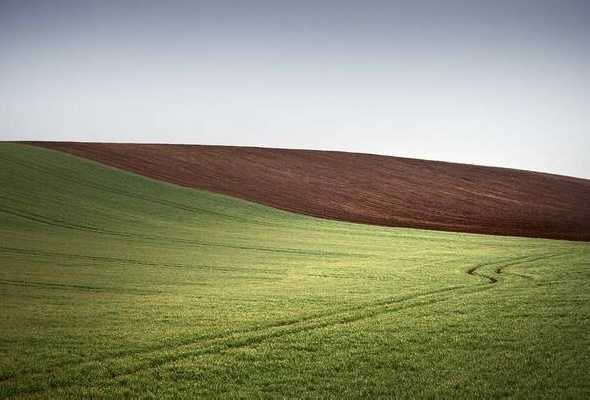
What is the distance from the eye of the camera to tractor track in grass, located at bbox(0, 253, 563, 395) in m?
8.37

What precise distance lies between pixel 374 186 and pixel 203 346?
40.9 meters

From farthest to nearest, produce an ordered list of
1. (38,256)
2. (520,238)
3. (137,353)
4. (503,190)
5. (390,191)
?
(503,190), (390,191), (520,238), (38,256), (137,353)

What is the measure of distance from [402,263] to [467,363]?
12.4 meters

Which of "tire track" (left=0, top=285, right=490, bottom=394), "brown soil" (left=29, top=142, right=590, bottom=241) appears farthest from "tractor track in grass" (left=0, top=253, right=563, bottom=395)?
"brown soil" (left=29, top=142, right=590, bottom=241)

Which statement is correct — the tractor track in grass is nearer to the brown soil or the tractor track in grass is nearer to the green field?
the green field

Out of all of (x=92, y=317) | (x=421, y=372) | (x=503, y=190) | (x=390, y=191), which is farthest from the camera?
(x=503, y=190)

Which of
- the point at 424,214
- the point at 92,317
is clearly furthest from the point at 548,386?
the point at 424,214

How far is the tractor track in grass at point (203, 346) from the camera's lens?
27.5ft

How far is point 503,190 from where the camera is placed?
5466cm

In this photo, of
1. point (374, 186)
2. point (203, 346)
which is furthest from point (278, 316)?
point (374, 186)

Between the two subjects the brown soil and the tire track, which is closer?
the tire track

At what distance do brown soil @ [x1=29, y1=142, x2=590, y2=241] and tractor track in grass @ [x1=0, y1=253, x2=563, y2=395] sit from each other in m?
23.9

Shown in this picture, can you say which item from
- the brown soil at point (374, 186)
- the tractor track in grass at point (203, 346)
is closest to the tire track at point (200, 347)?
the tractor track in grass at point (203, 346)

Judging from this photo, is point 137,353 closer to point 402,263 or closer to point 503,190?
point 402,263
